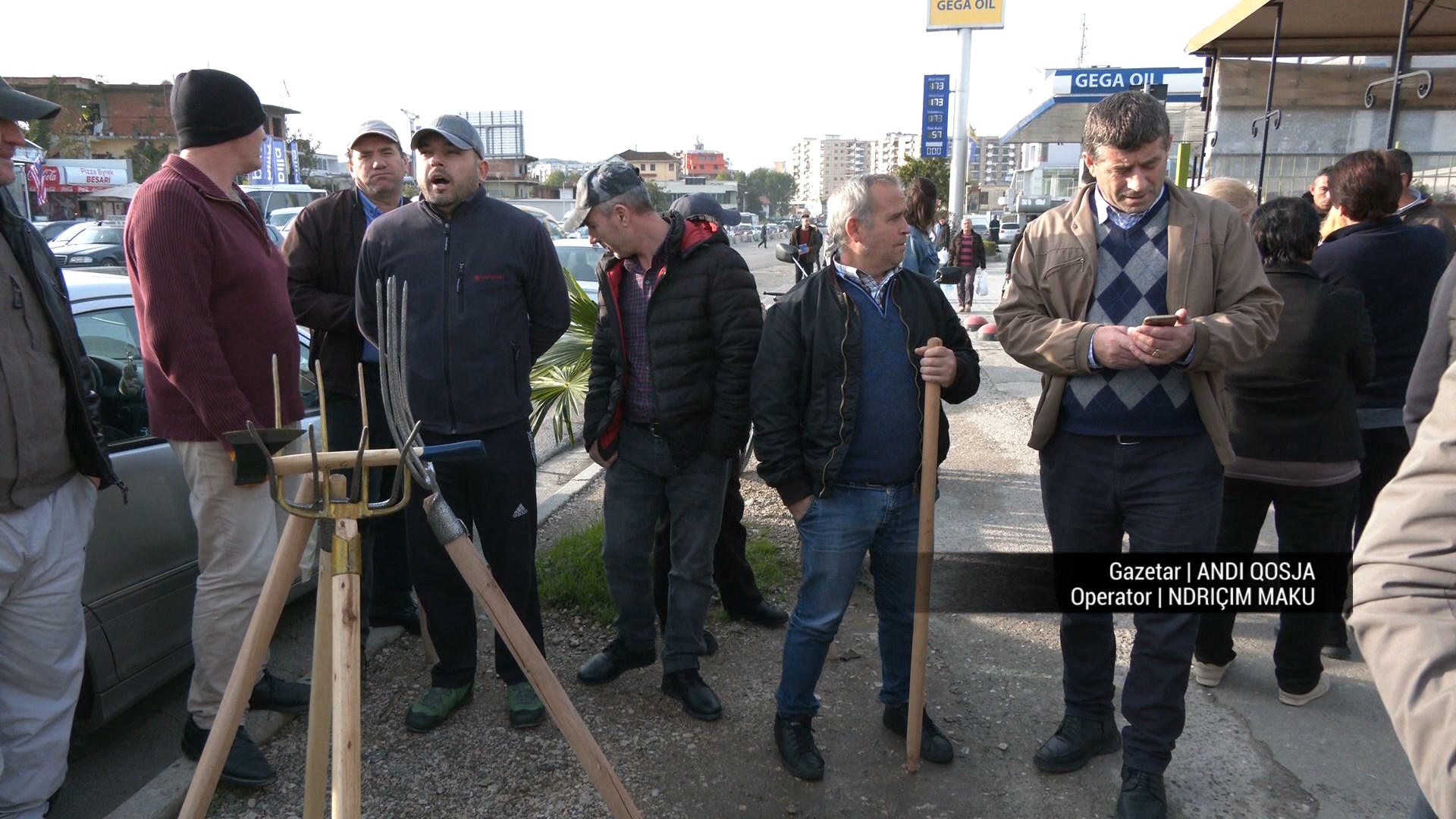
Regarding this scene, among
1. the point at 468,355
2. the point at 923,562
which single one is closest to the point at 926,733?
the point at 923,562

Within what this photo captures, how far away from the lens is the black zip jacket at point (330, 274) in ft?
13.0

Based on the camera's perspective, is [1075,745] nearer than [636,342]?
Yes

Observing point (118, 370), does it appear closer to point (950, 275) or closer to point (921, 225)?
point (950, 275)

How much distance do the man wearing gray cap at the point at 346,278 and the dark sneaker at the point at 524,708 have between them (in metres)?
0.75

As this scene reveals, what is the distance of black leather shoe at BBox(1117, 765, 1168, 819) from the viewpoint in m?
2.94

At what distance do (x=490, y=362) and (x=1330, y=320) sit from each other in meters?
2.97

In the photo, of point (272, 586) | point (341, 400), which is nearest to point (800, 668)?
point (272, 586)

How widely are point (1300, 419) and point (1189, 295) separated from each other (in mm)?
1012

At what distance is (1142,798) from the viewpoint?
2955mm

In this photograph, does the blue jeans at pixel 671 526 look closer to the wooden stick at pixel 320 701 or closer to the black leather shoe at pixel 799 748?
the black leather shoe at pixel 799 748

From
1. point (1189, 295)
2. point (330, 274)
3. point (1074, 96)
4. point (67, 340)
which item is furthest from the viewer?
point (1074, 96)

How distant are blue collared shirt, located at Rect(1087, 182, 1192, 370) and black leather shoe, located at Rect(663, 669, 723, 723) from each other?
1.81 metres

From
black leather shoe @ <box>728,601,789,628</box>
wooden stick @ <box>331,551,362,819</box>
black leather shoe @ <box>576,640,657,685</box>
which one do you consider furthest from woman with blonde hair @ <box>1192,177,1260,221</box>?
wooden stick @ <box>331,551,362,819</box>

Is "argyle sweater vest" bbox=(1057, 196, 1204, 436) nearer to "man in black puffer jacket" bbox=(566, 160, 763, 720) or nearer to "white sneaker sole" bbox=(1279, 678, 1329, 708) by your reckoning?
"man in black puffer jacket" bbox=(566, 160, 763, 720)
